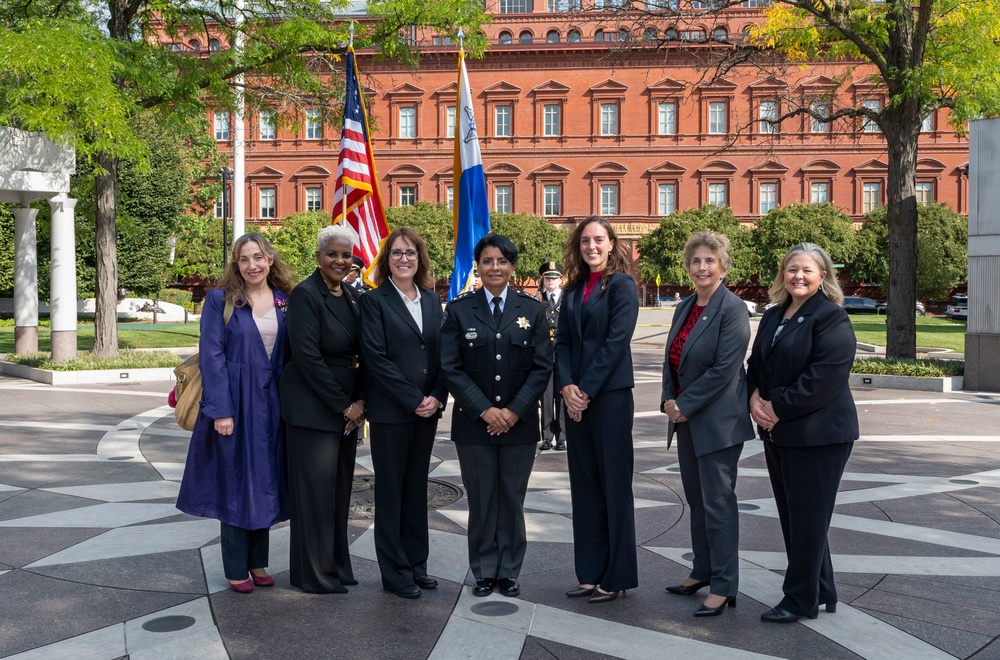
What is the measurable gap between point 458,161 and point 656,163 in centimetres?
5243

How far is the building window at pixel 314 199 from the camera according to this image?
198 feet

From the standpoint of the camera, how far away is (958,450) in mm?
9266

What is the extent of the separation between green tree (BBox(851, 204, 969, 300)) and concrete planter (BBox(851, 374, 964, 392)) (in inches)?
1163

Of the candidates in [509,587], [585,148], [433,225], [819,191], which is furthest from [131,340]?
[819,191]

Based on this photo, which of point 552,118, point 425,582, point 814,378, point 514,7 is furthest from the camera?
point 514,7

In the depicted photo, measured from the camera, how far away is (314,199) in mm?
60750

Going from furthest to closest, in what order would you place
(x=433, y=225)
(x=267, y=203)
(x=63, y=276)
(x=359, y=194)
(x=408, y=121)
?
1. (x=267, y=203)
2. (x=408, y=121)
3. (x=433, y=225)
4. (x=63, y=276)
5. (x=359, y=194)

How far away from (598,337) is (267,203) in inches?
2343

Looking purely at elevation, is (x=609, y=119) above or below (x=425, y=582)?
above

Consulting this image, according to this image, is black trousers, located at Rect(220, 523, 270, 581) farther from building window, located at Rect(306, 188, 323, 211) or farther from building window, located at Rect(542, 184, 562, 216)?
building window, located at Rect(306, 188, 323, 211)

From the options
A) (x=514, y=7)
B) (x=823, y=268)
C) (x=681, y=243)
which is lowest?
(x=823, y=268)

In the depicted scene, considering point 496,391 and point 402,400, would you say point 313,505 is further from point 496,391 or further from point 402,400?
point 496,391

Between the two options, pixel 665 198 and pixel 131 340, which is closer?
pixel 131 340

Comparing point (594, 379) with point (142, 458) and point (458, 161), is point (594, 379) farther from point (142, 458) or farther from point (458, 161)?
point (142, 458)
